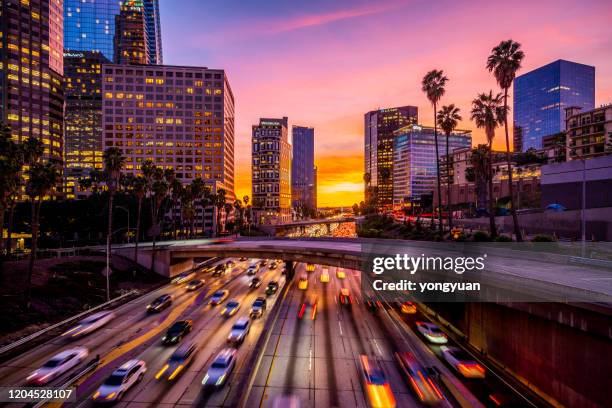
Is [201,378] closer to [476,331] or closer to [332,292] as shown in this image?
[476,331]

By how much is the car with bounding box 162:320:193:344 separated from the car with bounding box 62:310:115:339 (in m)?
8.60

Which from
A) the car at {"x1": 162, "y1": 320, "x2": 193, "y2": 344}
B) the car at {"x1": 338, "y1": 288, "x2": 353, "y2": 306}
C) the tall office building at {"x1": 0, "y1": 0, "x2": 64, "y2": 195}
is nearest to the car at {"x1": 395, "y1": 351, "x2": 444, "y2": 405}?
the car at {"x1": 338, "y1": 288, "x2": 353, "y2": 306}

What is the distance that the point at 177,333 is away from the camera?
2816 centimetres

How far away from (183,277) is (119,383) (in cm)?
3723

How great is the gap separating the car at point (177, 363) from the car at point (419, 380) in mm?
16845

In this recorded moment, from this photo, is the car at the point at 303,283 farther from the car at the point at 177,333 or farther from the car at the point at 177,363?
the car at the point at 177,363

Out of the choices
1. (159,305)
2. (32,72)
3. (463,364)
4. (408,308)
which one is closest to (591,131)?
(408,308)

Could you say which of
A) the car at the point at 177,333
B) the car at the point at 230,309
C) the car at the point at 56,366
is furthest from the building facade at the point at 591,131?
the car at the point at 56,366

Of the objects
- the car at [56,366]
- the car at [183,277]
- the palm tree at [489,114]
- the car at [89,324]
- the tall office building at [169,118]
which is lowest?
the car at [183,277]

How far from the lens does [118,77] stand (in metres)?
147

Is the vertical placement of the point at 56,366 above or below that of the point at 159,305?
above

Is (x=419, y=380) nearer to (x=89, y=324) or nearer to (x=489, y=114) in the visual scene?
(x=89, y=324)

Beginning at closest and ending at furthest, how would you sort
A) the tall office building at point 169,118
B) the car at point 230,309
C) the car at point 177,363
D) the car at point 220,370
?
the car at point 220,370, the car at point 177,363, the car at point 230,309, the tall office building at point 169,118

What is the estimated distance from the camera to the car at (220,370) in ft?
67.1
